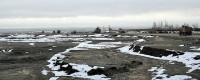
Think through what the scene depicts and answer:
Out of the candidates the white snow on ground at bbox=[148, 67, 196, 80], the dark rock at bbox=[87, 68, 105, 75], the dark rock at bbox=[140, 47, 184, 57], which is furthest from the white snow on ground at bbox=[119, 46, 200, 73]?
the dark rock at bbox=[87, 68, 105, 75]

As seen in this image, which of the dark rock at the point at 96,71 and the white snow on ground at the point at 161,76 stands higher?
the dark rock at the point at 96,71

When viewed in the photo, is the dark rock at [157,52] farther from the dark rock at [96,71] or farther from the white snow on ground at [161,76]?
the dark rock at [96,71]

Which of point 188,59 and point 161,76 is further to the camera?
point 188,59

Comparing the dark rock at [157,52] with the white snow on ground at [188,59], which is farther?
the dark rock at [157,52]

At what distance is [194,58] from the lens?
31.7 metres

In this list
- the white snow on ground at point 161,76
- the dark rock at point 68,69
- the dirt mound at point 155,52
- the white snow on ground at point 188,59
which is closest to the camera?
the white snow on ground at point 161,76

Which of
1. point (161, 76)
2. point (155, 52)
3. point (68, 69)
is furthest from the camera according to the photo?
point (155, 52)

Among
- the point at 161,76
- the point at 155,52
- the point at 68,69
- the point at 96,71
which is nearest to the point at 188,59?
the point at 161,76

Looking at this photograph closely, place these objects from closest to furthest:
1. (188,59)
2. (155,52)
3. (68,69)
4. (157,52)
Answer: (68,69) < (188,59) < (157,52) < (155,52)

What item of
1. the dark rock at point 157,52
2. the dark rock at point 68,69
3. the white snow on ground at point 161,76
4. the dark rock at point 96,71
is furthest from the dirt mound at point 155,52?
the dark rock at point 68,69

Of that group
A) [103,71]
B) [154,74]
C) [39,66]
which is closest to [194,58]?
[154,74]

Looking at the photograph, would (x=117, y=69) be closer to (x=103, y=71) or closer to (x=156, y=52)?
(x=103, y=71)

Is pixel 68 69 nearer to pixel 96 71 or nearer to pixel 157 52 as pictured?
pixel 96 71

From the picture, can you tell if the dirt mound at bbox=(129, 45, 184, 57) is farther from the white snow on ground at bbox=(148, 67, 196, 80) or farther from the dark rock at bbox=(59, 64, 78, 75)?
the dark rock at bbox=(59, 64, 78, 75)
